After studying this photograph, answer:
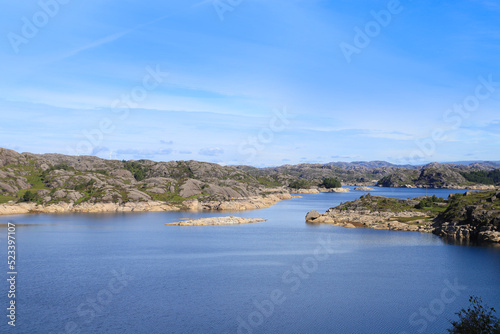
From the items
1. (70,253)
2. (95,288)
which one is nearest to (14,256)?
(70,253)

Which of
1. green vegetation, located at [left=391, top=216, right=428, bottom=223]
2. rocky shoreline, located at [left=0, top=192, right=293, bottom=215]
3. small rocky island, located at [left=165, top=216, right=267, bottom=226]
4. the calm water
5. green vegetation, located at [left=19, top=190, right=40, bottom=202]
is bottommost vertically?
the calm water

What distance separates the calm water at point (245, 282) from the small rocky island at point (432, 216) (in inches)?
350

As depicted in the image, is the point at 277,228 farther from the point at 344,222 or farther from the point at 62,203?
the point at 62,203

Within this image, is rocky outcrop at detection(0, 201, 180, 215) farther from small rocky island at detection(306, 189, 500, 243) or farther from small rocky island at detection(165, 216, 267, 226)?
small rocky island at detection(306, 189, 500, 243)

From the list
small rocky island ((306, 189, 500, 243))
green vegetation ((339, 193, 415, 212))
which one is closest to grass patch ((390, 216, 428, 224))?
small rocky island ((306, 189, 500, 243))

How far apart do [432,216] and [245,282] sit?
3371 inches

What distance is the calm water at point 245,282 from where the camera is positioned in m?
44.8

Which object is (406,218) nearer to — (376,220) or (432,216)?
(432,216)

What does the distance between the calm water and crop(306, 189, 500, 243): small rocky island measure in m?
8.90

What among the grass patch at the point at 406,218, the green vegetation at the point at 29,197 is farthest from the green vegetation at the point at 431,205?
the green vegetation at the point at 29,197

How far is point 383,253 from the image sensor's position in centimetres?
8231

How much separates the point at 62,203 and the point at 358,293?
14340cm

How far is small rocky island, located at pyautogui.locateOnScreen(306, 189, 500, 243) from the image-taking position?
316 ft

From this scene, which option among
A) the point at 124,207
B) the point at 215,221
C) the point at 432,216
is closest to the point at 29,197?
the point at 124,207
